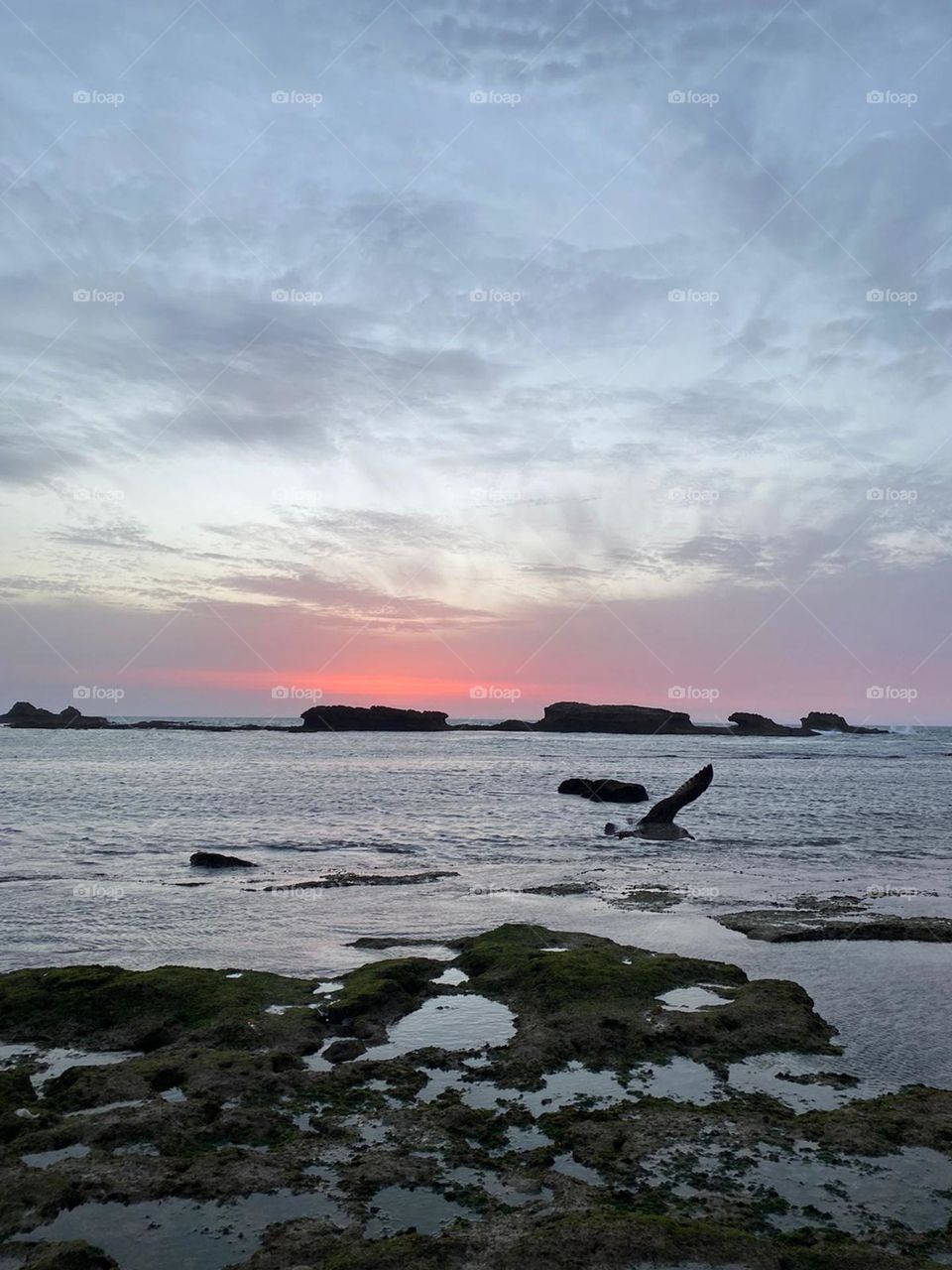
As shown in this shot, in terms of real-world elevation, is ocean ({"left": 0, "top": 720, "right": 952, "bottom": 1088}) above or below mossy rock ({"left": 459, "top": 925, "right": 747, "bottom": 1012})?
below

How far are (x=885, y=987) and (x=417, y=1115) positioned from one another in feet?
32.0

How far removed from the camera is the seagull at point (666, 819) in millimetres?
37531

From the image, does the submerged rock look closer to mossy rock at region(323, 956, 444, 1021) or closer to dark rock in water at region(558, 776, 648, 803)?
mossy rock at region(323, 956, 444, 1021)


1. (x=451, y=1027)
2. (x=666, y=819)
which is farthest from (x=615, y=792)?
(x=451, y=1027)

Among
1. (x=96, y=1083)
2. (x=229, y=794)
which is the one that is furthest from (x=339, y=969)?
(x=229, y=794)

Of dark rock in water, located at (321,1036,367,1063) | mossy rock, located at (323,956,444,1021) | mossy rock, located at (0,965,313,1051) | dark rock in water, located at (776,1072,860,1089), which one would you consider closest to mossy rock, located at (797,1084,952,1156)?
dark rock in water, located at (776,1072,860,1089)

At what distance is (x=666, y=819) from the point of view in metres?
39.5

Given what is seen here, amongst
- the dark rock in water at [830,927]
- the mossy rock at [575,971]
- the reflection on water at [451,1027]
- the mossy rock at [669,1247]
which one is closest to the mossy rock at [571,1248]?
the mossy rock at [669,1247]

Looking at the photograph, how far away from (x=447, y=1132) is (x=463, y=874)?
61.9ft

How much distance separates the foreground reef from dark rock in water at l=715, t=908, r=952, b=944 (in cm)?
526

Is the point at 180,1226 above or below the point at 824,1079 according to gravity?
below

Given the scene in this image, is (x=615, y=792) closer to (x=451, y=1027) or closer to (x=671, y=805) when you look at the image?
(x=671, y=805)

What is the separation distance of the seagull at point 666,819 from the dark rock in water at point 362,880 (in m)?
13.1

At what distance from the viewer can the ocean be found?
16.6 m
